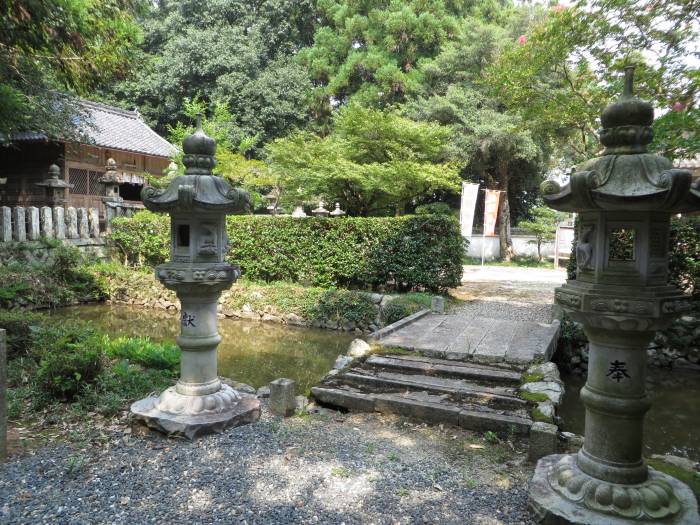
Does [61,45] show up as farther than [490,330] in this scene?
No

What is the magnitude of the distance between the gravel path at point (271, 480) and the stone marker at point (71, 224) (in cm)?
1223

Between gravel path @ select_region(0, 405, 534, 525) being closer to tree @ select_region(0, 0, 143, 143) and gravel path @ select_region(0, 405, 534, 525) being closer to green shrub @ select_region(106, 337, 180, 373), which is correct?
green shrub @ select_region(106, 337, 180, 373)

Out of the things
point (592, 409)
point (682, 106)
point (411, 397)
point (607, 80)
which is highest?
point (607, 80)

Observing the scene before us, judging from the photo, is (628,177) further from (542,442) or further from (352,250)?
(352,250)

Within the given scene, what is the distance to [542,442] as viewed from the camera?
165 inches

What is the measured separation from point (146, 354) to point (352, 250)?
23.0 ft

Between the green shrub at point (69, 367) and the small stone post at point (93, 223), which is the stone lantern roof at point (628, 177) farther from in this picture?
the small stone post at point (93, 223)

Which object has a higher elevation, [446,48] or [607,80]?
[446,48]

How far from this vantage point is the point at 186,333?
4.96 metres

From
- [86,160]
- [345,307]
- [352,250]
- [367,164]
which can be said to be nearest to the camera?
[345,307]

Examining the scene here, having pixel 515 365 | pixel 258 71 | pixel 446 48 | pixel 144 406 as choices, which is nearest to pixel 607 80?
pixel 515 365

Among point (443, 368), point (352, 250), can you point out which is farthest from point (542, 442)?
point (352, 250)

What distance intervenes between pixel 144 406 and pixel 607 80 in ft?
34.8

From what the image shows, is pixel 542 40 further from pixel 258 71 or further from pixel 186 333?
pixel 258 71
